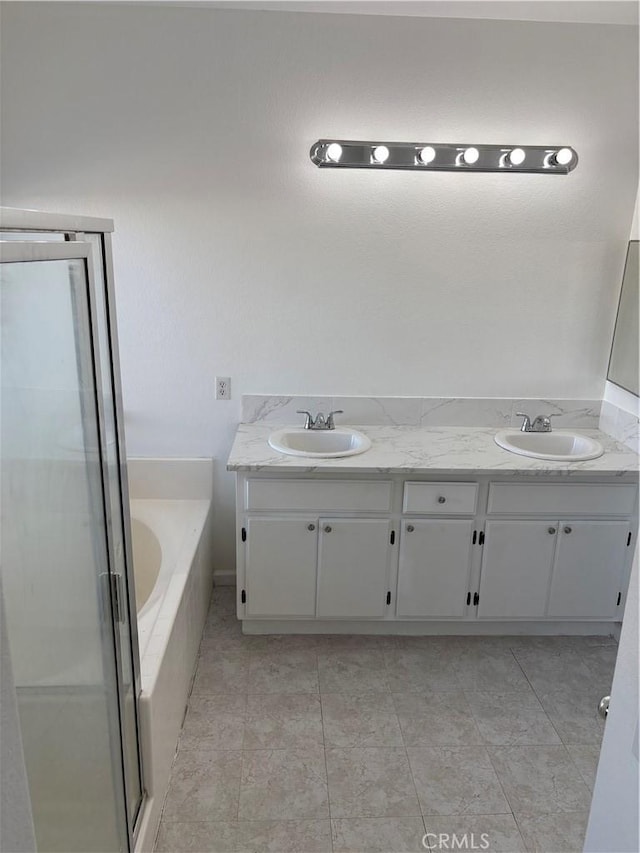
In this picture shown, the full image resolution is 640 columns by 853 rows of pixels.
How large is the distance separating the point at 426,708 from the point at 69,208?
246 centimetres

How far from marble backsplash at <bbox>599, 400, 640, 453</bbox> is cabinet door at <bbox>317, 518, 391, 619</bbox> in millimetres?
1140

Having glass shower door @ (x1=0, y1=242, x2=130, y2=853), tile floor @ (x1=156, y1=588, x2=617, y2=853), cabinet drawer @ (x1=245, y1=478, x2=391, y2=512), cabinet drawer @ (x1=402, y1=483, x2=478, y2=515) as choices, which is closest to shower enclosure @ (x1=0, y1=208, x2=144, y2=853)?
glass shower door @ (x1=0, y1=242, x2=130, y2=853)

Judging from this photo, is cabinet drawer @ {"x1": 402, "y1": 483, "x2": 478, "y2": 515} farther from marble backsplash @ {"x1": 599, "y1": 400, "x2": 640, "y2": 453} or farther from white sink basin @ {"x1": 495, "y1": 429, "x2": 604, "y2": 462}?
marble backsplash @ {"x1": 599, "y1": 400, "x2": 640, "y2": 453}

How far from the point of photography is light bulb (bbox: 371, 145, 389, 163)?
2.72m

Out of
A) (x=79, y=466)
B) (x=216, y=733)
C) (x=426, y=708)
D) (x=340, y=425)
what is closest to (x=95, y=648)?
(x=79, y=466)

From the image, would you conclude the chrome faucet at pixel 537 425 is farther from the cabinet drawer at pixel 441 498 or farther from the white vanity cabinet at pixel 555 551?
the cabinet drawer at pixel 441 498

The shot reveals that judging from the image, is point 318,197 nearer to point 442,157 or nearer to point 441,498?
point 442,157

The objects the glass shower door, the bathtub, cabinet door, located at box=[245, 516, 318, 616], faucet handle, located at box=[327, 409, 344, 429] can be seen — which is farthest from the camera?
faucet handle, located at box=[327, 409, 344, 429]

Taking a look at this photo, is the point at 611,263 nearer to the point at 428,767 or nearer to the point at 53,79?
the point at 428,767

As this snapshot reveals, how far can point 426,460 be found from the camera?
268 centimetres

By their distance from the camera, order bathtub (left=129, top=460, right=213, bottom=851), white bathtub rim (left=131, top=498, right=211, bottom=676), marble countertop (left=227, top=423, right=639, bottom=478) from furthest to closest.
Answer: marble countertop (left=227, top=423, right=639, bottom=478)
white bathtub rim (left=131, top=498, right=211, bottom=676)
bathtub (left=129, top=460, right=213, bottom=851)

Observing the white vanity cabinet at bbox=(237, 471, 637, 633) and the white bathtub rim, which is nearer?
the white bathtub rim

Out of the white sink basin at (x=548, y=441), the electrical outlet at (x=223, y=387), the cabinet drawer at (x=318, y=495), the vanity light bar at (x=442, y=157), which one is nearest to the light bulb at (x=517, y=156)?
the vanity light bar at (x=442, y=157)

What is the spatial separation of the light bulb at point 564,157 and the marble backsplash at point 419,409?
1032mm
